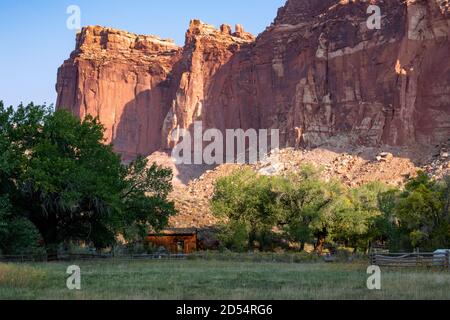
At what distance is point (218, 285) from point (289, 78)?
3948 inches

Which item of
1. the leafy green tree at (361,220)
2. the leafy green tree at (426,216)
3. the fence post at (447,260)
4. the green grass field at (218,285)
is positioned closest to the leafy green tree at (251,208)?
the leafy green tree at (361,220)

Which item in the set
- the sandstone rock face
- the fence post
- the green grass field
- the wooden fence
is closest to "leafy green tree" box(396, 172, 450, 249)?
the wooden fence

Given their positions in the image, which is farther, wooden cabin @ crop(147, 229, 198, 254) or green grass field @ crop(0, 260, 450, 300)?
wooden cabin @ crop(147, 229, 198, 254)

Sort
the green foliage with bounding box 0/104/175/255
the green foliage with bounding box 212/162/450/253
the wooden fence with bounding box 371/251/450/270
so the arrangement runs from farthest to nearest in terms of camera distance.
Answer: the green foliage with bounding box 212/162/450/253, the green foliage with bounding box 0/104/175/255, the wooden fence with bounding box 371/251/450/270

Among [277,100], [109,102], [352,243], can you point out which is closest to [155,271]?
[352,243]

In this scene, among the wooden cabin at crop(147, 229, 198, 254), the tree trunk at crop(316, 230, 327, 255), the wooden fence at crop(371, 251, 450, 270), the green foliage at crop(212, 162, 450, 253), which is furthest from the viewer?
the wooden cabin at crop(147, 229, 198, 254)

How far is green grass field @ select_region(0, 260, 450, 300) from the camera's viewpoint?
17.7 m

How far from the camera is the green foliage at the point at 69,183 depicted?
32719mm

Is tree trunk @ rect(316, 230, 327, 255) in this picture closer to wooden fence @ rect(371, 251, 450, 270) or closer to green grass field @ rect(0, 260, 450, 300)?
wooden fence @ rect(371, 251, 450, 270)

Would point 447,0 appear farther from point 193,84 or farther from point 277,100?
point 193,84

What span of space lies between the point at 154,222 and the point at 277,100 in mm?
84248

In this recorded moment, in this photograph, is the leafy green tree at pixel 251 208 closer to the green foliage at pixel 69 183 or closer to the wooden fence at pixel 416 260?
the green foliage at pixel 69 183

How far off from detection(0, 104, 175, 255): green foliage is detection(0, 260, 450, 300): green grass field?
24.8ft
